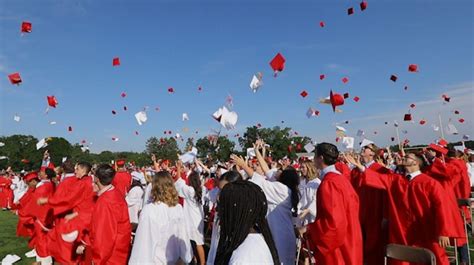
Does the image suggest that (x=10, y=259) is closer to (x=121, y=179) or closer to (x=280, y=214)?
(x=121, y=179)

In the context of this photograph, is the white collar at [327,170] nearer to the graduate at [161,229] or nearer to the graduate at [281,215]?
the graduate at [281,215]

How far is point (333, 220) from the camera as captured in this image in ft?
11.5

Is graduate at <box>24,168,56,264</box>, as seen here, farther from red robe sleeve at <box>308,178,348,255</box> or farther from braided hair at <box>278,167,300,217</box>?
red robe sleeve at <box>308,178,348,255</box>

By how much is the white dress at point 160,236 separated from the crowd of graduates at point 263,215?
0.01m

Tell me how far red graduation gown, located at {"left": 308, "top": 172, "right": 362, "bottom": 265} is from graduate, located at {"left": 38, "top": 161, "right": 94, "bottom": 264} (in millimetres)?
3784

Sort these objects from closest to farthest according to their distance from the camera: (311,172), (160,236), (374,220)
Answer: (160,236), (374,220), (311,172)

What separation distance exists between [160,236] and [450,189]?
464 centimetres

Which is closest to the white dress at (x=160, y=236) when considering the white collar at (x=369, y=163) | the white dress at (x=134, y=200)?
the white collar at (x=369, y=163)

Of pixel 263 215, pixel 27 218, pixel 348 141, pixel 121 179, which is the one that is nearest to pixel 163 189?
pixel 263 215

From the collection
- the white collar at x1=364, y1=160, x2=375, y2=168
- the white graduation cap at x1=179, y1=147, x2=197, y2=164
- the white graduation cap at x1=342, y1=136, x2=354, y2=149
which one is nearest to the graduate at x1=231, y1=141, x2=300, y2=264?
the white collar at x1=364, y1=160, x2=375, y2=168

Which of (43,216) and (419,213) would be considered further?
(43,216)

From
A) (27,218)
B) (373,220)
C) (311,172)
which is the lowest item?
(373,220)

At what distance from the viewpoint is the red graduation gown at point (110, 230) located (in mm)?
4207

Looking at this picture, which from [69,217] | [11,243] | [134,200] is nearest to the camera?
[69,217]
